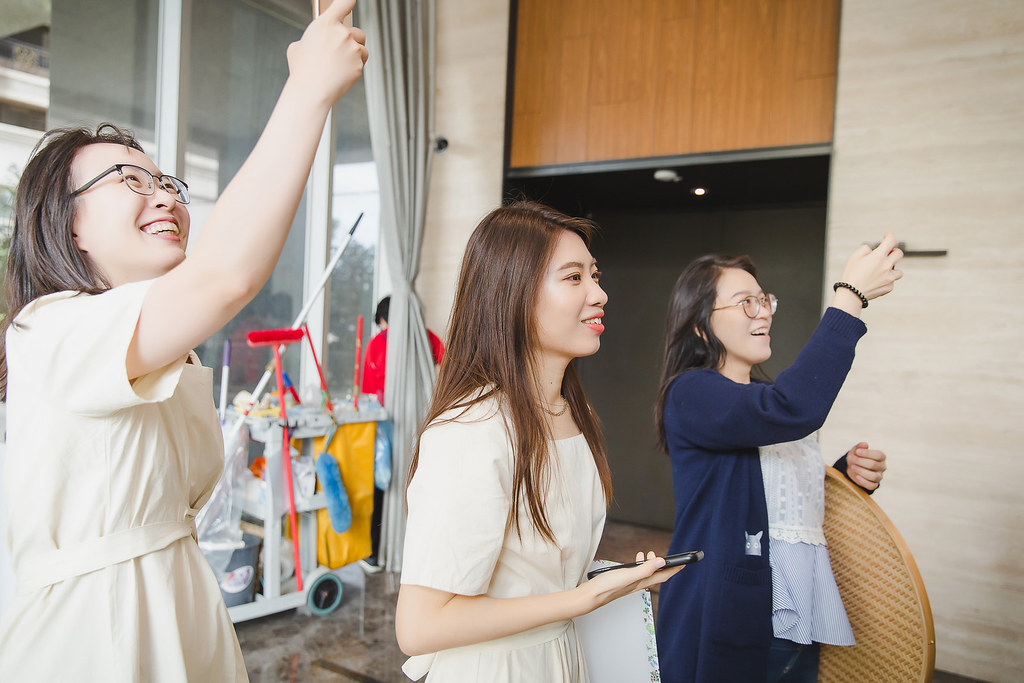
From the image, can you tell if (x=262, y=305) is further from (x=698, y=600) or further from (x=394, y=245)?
(x=698, y=600)

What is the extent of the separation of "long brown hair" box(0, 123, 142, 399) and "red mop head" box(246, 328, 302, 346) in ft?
5.66

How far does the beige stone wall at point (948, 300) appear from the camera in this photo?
105 inches

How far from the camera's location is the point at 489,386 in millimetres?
976

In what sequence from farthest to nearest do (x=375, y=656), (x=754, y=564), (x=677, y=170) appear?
(x=677, y=170), (x=375, y=656), (x=754, y=564)

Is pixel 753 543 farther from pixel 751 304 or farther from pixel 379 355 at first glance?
pixel 379 355

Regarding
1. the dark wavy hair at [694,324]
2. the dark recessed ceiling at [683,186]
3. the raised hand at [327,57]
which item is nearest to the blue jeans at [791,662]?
the dark wavy hair at [694,324]

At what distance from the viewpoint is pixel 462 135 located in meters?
4.03

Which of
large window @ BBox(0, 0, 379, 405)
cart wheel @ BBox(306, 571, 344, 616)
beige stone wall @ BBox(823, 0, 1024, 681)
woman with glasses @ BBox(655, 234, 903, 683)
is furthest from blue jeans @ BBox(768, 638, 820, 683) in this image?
large window @ BBox(0, 0, 379, 405)

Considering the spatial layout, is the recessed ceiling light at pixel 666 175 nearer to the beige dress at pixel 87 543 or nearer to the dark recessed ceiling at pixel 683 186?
the dark recessed ceiling at pixel 683 186

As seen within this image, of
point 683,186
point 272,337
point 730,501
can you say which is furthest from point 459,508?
point 683,186

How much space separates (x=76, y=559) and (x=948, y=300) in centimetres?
314

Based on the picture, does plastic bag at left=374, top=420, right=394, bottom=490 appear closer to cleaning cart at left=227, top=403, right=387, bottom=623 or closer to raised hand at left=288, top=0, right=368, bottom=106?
cleaning cart at left=227, top=403, right=387, bottom=623

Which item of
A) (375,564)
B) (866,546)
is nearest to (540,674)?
(866,546)

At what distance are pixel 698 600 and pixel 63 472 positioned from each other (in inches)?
47.4
